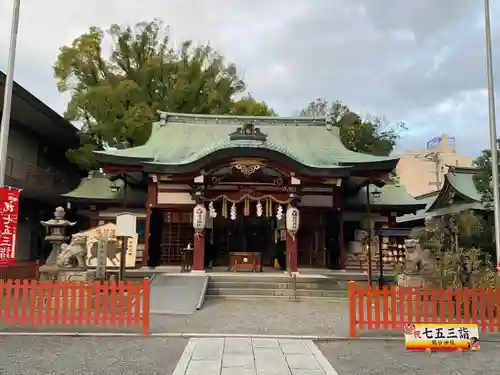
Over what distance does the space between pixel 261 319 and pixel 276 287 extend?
13.3 ft

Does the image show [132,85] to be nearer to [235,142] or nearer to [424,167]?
[235,142]

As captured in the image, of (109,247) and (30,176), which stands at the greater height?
(30,176)

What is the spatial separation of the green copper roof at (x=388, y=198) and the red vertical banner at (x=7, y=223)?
1419 centimetres

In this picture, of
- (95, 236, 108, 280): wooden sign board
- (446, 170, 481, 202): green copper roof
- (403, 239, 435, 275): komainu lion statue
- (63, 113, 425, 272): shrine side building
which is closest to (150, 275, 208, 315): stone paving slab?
(95, 236, 108, 280): wooden sign board

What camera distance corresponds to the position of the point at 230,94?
28609mm

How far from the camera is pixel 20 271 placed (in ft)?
51.6

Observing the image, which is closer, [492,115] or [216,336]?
[216,336]

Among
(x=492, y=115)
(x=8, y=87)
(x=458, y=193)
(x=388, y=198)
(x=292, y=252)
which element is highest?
(x=8, y=87)

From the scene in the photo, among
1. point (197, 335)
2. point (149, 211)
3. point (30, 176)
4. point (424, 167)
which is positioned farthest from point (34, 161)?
point (424, 167)

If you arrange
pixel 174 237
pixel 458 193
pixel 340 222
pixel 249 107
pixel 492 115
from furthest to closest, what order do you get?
pixel 249 107
pixel 174 237
pixel 340 222
pixel 458 193
pixel 492 115

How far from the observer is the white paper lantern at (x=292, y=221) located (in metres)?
16.0

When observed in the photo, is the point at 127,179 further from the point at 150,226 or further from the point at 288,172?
the point at 288,172

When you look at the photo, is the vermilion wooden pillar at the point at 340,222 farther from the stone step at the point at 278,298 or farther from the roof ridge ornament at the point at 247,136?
the stone step at the point at 278,298

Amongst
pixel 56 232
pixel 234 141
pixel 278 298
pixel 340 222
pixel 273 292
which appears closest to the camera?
pixel 56 232
